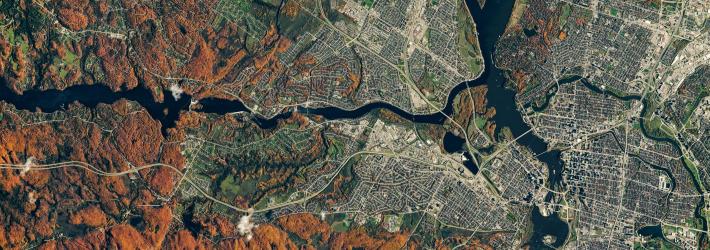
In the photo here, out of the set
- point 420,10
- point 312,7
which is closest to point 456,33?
point 420,10

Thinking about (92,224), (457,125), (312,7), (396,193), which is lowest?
(92,224)

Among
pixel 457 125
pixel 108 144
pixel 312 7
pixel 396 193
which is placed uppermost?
pixel 312 7

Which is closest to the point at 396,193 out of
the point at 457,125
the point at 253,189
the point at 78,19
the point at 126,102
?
the point at 457,125

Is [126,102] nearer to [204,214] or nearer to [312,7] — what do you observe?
[204,214]

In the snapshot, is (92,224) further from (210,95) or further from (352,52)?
(352,52)

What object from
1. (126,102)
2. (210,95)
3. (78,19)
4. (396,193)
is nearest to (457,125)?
(396,193)

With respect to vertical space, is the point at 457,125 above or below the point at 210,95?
above

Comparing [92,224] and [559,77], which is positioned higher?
[559,77]
